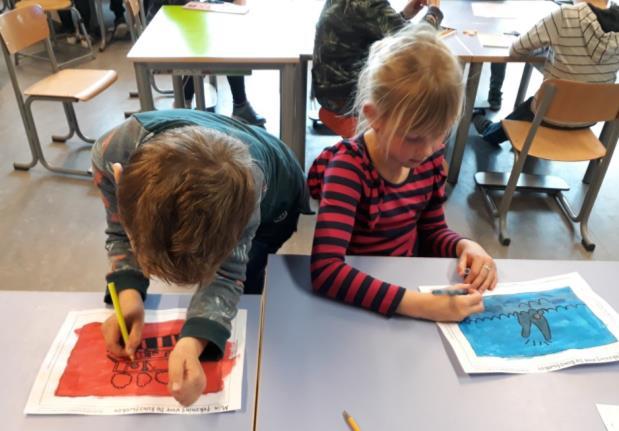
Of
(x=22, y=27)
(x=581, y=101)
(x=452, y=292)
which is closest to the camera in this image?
(x=452, y=292)

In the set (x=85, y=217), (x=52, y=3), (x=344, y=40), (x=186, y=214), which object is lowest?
(x=85, y=217)

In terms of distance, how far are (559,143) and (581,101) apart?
0.99 feet

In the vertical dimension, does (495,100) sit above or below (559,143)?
below

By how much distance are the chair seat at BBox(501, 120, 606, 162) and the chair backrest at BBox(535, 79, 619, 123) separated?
0.17 m

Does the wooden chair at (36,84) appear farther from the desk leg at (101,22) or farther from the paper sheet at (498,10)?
the paper sheet at (498,10)

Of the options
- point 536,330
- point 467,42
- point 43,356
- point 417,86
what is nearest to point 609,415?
point 536,330

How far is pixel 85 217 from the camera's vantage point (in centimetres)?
239

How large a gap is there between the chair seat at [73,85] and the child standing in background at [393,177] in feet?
6.16

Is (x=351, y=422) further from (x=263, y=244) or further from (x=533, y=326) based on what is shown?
(x=263, y=244)

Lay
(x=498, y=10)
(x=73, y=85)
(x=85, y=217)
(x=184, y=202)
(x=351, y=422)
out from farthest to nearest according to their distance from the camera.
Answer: (x=498, y=10) < (x=73, y=85) < (x=85, y=217) < (x=351, y=422) < (x=184, y=202)

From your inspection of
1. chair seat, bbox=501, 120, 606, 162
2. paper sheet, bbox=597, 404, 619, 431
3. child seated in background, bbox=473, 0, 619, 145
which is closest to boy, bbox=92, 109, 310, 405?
paper sheet, bbox=597, 404, 619, 431

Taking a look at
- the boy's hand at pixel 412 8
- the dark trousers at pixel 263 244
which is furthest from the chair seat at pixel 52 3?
the dark trousers at pixel 263 244

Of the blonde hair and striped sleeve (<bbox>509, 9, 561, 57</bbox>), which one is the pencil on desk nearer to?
the blonde hair

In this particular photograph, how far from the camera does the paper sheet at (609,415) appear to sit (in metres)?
0.78
